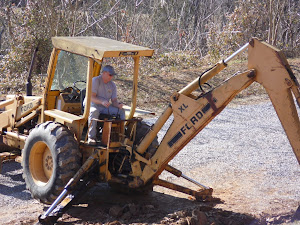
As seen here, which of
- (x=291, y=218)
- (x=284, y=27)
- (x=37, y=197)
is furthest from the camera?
(x=284, y=27)

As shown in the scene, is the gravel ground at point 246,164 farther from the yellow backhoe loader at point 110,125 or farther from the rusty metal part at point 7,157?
the rusty metal part at point 7,157

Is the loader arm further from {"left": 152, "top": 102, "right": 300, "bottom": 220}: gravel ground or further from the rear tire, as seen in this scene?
{"left": 152, "top": 102, "right": 300, "bottom": 220}: gravel ground

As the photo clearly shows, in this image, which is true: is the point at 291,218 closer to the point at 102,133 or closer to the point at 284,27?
the point at 102,133

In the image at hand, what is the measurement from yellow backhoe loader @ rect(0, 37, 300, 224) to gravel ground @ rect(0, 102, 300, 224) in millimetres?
447

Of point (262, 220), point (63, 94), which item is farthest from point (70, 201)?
point (262, 220)

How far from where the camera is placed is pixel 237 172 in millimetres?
8297

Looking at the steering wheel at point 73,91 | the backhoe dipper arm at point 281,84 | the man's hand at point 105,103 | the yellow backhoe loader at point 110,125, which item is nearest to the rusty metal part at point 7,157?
the yellow backhoe loader at point 110,125

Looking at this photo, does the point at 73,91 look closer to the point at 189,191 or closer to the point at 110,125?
the point at 110,125

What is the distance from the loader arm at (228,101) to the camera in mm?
5270

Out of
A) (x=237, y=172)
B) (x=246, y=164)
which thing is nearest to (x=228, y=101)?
(x=237, y=172)

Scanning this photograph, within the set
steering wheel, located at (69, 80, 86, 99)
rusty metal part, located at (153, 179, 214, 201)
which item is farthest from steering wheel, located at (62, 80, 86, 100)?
rusty metal part, located at (153, 179, 214, 201)

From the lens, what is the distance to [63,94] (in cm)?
725

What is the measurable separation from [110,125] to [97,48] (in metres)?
0.97

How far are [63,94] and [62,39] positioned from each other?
867mm
